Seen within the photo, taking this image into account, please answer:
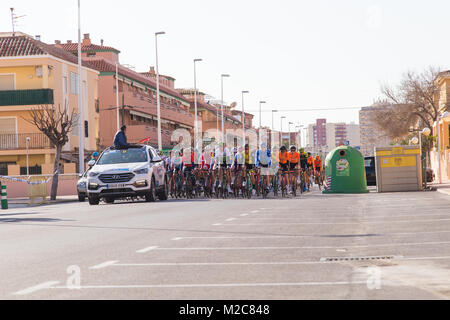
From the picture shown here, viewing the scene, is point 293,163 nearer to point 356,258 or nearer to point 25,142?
point 356,258

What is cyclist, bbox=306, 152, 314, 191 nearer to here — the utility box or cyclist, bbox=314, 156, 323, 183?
cyclist, bbox=314, 156, 323, 183

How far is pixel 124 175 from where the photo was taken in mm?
27016

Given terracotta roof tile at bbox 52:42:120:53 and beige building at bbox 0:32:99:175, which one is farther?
terracotta roof tile at bbox 52:42:120:53

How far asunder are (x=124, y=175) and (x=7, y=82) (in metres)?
34.3

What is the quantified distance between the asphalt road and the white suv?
9281 mm

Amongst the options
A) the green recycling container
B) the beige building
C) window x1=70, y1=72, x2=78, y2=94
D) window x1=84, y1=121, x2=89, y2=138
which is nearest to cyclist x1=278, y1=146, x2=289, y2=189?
the green recycling container

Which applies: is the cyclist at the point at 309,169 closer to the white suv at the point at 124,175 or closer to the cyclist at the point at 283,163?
the cyclist at the point at 283,163

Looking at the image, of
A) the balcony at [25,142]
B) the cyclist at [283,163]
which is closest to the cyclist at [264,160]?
the cyclist at [283,163]

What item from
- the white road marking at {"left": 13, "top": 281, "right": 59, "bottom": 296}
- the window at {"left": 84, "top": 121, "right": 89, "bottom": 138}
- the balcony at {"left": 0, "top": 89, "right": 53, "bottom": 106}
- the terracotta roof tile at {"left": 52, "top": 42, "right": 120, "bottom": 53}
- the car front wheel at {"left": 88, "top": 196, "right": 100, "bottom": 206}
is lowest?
the white road marking at {"left": 13, "top": 281, "right": 59, "bottom": 296}

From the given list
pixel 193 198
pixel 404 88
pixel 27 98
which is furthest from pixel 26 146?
pixel 404 88

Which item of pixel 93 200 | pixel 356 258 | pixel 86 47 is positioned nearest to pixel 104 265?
pixel 356 258

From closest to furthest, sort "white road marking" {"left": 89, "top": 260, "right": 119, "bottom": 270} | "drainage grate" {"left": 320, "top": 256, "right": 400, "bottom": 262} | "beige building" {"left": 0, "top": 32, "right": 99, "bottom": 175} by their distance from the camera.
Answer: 1. "white road marking" {"left": 89, "top": 260, "right": 119, "bottom": 270}
2. "drainage grate" {"left": 320, "top": 256, "right": 400, "bottom": 262}
3. "beige building" {"left": 0, "top": 32, "right": 99, "bottom": 175}

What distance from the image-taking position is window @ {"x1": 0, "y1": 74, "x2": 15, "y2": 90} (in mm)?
58562

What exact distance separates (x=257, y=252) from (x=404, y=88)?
67.8 meters
